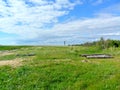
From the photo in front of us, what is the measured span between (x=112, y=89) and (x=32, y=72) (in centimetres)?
614

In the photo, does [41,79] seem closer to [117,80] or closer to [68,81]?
[68,81]

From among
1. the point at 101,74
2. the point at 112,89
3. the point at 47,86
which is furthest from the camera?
the point at 101,74

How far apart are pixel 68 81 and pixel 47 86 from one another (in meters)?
1.48

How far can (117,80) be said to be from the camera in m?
16.1

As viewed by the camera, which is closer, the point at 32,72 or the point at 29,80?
the point at 29,80

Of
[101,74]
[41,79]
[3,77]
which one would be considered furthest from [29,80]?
[101,74]

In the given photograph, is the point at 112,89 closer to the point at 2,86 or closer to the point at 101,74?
the point at 101,74

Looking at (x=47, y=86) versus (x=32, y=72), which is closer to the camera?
(x=47, y=86)

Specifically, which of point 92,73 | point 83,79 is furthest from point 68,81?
point 92,73

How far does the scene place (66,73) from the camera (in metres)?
18.2

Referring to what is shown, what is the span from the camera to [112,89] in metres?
15.2

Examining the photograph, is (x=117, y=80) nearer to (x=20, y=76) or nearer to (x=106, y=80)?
(x=106, y=80)

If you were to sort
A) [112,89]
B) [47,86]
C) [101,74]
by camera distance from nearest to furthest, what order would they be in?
[112,89], [47,86], [101,74]

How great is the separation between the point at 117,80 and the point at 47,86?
14.5ft
